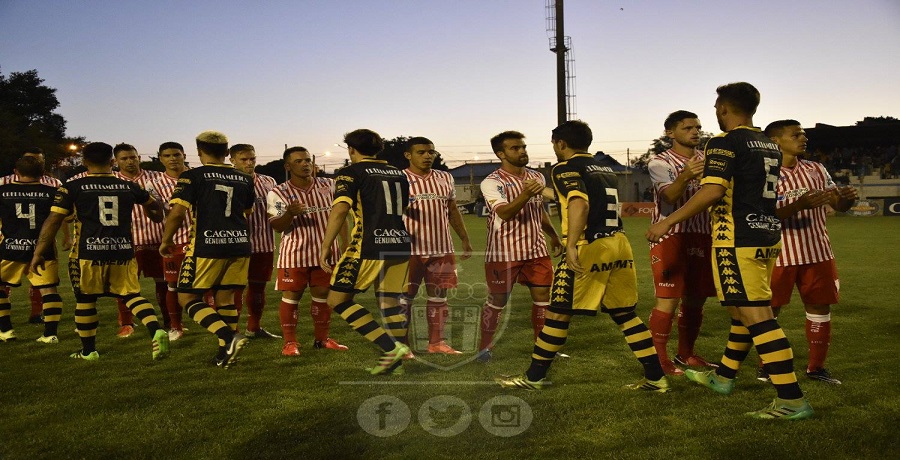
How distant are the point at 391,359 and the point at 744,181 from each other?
3.24 metres

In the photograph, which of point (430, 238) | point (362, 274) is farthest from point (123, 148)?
point (362, 274)

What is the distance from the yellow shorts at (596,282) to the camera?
552 centimetres

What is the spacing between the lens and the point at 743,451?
14.1 feet

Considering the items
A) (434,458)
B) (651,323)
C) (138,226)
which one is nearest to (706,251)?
(651,323)

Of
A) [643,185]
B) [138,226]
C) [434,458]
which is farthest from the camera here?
[643,185]

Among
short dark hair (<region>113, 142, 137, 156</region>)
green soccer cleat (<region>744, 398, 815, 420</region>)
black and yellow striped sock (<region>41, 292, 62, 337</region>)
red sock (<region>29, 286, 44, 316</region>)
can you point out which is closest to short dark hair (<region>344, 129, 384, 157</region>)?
green soccer cleat (<region>744, 398, 815, 420</region>)

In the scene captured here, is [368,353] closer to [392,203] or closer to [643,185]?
[392,203]

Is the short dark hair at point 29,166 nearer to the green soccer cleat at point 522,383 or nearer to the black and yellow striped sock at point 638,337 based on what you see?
the green soccer cleat at point 522,383

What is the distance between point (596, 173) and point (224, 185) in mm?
3436

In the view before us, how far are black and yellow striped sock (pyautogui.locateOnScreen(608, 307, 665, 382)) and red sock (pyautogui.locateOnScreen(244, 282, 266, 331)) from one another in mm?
4528

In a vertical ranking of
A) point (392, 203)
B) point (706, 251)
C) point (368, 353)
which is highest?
point (392, 203)

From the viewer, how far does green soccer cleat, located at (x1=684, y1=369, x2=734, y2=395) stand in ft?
18.6

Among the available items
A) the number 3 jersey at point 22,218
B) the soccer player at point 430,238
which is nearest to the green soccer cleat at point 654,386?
the soccer player at point 430,238

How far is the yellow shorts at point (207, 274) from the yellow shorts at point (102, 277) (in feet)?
3.30
